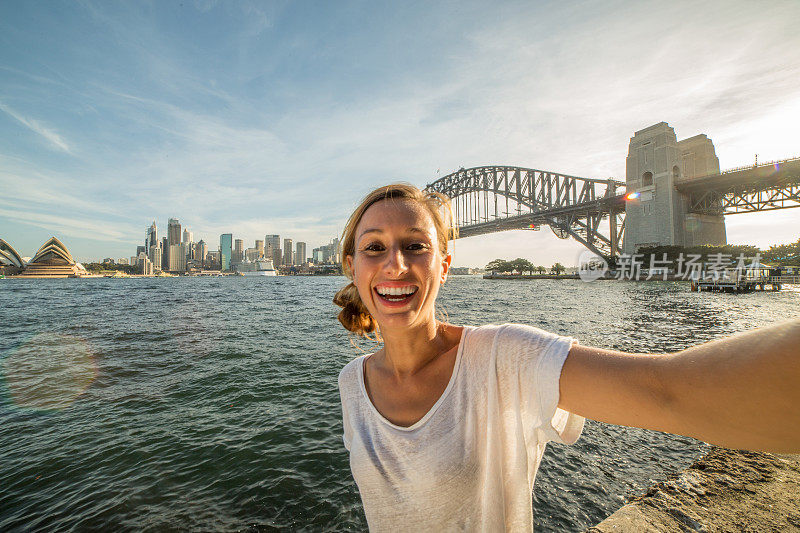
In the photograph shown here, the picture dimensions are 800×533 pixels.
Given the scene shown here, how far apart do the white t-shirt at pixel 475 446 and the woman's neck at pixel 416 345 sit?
0.76 feet

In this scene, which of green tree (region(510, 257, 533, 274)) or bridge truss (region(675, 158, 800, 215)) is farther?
green tree (region(510, 257, 533, 274))

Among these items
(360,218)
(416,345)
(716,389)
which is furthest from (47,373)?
(716,389)

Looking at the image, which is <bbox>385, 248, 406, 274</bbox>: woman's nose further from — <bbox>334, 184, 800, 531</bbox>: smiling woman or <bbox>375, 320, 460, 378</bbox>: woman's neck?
<bbox>375, 320, 460, 378</bbox>: woman's neck

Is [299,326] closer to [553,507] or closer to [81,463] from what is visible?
[81,463]

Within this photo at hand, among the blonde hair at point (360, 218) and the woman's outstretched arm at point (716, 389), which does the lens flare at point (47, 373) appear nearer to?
the blonde hair at point (360, 218)

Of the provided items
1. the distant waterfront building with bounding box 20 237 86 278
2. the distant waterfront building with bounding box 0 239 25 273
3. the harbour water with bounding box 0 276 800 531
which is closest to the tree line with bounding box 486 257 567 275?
the harbour water with bounding box 0 276 800 531

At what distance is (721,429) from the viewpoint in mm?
726

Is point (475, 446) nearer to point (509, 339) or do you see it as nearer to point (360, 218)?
point (509, 339)

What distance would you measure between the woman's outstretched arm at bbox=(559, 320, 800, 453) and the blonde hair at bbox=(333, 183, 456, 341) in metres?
0.97

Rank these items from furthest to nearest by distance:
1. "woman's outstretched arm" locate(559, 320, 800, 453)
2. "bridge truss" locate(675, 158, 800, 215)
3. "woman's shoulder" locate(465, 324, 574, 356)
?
"bridge truss" locate(675, 158, 800, 215) < "woman's shoulder" locate(465, 324, 574, 356) < "woman's outstretched arm" locate(559, 320, 800, 453)

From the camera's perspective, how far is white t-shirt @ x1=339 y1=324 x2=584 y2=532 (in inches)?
44.9

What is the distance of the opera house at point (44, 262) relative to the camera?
83750mm

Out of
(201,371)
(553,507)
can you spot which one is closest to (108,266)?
(201,371)

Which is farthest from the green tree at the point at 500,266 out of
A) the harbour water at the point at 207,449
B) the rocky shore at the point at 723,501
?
the rocky shore at the point at 723,501
